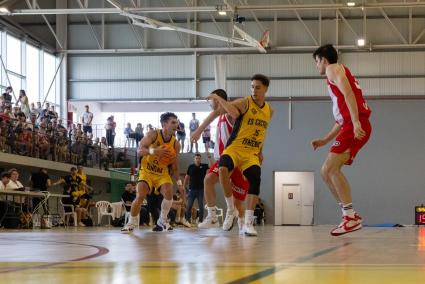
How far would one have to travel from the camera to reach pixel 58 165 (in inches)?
1104

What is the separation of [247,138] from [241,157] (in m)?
0.25

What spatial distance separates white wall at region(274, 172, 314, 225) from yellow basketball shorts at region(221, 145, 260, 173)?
99.8 feet

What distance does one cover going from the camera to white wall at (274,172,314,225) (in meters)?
39.9

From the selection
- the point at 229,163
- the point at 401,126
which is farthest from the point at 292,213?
the point at 229,163

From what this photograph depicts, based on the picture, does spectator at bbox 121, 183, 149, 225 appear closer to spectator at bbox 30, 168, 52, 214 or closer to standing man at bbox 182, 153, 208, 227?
spectator at bbox 30, 168, 52, 214

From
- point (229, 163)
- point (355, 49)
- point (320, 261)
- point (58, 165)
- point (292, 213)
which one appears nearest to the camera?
point (320, 261)

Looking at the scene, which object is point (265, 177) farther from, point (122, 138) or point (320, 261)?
point (320, 261)

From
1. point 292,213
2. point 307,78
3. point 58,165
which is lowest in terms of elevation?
point 292,213

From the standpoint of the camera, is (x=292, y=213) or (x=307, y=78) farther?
(x=292, y=213)

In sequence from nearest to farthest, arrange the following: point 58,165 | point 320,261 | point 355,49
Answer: point 320,261 → point 58,165 → point 355,49

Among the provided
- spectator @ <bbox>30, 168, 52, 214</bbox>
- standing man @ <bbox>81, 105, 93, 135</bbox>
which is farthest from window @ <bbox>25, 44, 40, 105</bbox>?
spectator @ <bbox>30, 168, 52, 214</bbox>

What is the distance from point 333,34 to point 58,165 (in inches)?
658

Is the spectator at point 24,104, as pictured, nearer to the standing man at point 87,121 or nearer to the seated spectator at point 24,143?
the seated spectator at point 24,143

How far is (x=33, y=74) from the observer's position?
36.1 metres
